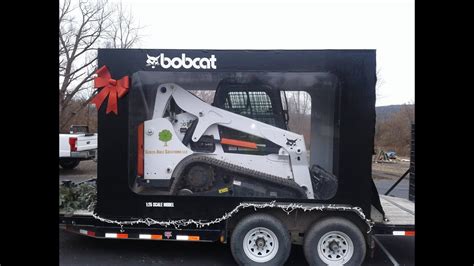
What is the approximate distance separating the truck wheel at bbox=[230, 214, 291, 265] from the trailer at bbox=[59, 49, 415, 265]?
1cm

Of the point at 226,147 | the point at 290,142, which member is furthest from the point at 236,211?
the point at 290,142

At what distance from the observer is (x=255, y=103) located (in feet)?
14.4

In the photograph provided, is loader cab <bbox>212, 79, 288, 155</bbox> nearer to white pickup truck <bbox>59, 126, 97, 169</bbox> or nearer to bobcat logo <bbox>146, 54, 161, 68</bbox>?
bobcat logo <bbox>146, 54, 161, 68</bbox>

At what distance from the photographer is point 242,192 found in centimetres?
430

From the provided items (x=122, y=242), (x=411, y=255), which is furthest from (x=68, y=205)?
(x=411, y=255)

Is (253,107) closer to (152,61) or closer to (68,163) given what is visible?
(152,61)

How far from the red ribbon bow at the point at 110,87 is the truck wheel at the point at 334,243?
272 cm

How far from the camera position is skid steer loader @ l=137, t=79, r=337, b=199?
430cm

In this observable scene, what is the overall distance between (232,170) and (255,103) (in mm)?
911

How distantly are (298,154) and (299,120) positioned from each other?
455 mm

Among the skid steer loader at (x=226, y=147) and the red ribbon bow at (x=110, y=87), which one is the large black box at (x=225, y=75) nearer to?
the red ribbon bow at (x=110, y=87)

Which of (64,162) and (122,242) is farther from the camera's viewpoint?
(64,162)

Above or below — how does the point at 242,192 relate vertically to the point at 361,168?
below
